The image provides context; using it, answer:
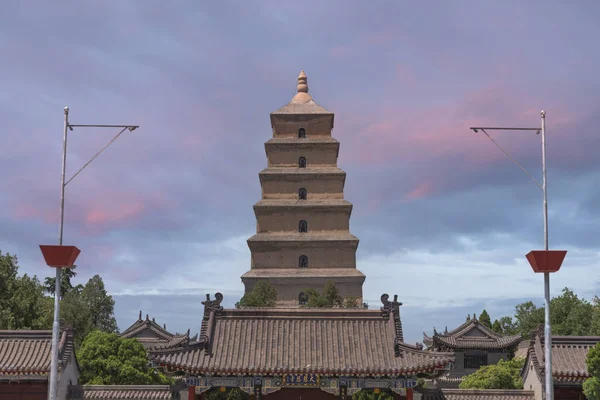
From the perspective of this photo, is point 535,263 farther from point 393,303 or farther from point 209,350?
point 209,350

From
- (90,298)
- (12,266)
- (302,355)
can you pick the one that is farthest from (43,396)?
(90,298)

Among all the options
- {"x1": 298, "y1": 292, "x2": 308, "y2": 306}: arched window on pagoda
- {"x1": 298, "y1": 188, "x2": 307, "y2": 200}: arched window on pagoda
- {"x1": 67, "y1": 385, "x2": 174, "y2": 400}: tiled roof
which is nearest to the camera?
{"x1": 67, "y1": 385, "x2": 174, "y2": 400}: tiled roof

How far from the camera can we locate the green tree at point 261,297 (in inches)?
A: 2009

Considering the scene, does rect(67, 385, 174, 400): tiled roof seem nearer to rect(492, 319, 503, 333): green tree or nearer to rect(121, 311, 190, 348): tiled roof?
rect(121, 311, 190, 348): tiled roof

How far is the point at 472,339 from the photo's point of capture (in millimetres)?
56438

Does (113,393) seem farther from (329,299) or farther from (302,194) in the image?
(302,194)

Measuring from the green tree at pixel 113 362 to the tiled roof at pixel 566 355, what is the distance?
Answer: 1636 centimetres

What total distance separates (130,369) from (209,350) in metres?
12.5

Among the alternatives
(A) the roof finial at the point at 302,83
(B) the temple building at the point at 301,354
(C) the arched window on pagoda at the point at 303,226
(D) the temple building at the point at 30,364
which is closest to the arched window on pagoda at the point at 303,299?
(C) the arched window on pagoda at the point at 303,226

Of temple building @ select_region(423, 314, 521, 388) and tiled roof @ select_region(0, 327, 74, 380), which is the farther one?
temple building @ select_region(423, 314, 521, 388)

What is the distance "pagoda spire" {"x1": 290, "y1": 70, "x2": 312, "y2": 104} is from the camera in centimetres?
6725

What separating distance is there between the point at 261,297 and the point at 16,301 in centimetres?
1488

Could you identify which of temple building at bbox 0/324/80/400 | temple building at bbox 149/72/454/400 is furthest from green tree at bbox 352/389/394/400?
temple building at bbox 0/324/80/400

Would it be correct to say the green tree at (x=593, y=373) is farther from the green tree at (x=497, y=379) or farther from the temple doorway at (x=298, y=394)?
the temple doorway at (x=298, y=394)
